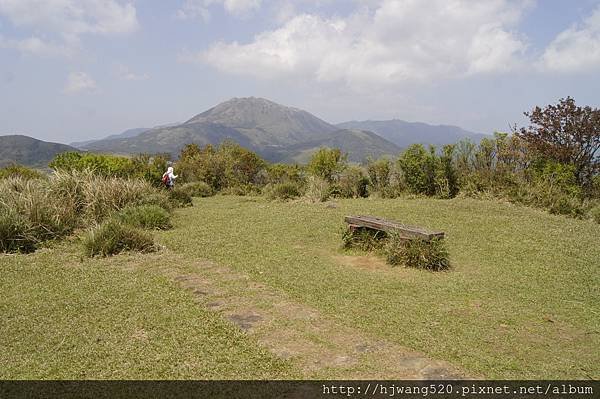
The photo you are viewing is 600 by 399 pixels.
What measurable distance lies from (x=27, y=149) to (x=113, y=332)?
153m

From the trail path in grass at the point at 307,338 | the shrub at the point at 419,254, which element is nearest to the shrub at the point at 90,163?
the trail path in grass at the point at 307,338

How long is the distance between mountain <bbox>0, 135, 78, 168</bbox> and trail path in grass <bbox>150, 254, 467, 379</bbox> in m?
136

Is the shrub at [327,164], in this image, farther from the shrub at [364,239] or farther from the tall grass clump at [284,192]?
the shrub at [364,239]

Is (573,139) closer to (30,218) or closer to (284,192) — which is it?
(284,192)

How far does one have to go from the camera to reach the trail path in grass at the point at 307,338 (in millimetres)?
3814

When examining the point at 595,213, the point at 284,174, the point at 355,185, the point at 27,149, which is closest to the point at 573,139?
the point at 595,213

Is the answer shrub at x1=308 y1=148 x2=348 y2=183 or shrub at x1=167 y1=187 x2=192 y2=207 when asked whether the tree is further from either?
shrub at x1=167 y1=187 x2=192 y2=207

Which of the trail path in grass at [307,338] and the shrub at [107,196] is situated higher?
the shrub at [107,196]

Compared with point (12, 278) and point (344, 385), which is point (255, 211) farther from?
point (344, 385)

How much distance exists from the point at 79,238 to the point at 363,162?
10114mm

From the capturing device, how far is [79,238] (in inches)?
333

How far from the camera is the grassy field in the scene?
399 centimetres

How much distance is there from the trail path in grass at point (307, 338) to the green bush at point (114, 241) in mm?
1837

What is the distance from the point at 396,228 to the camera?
24.4 feet
